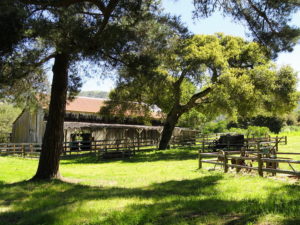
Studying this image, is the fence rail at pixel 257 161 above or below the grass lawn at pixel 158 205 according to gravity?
above

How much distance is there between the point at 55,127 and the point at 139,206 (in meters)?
5.28

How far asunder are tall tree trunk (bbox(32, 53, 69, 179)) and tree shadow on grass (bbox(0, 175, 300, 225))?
5.60 feet

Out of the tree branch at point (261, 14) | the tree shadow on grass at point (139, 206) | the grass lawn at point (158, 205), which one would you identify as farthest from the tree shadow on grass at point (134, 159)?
the tree branch at point (261, 14)

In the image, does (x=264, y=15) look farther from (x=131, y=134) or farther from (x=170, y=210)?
(x=131, y=134)

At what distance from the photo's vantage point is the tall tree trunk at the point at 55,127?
Answer: 10.4 metres

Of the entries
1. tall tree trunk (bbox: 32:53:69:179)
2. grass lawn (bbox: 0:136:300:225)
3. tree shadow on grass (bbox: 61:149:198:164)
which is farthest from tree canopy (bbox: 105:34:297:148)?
grass lawn (bbox: 0:136:300:225)

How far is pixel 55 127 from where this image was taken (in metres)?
10.4

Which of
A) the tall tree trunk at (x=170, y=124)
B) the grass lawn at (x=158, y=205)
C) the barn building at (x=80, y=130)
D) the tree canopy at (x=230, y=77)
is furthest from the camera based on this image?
the barn building at (x=80, y=130)

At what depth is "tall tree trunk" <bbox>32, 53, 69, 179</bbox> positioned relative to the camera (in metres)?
10.4

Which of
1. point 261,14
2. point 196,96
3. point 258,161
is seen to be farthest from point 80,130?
point 261,14

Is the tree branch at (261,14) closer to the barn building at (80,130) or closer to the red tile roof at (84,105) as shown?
the barn building at (80,130)

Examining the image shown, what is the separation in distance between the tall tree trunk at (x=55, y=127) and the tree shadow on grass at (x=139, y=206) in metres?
1.71

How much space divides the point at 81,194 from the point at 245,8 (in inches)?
277

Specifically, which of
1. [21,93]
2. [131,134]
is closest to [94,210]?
[21,93]
